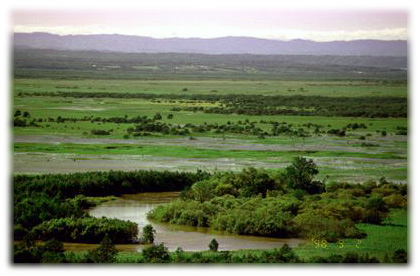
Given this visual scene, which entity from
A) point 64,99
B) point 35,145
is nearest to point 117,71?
point 64,99

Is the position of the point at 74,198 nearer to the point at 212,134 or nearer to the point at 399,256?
the point at 399,256

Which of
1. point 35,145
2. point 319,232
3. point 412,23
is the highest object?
point 412,23

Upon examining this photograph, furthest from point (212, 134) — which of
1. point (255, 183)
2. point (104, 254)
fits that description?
point (104, 254)

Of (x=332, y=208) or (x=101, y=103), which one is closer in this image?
(x=332, y=208)

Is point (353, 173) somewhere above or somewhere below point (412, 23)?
below

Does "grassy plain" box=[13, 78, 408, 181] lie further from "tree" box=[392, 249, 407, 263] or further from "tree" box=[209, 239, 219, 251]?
"tree" box=[209, 239, 219, 251]

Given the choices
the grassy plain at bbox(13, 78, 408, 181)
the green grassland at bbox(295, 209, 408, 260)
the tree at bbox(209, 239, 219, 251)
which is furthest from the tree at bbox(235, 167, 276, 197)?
the tree at bbox(209, 239, 219, 251)

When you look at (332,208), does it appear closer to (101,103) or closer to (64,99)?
(64,99)
